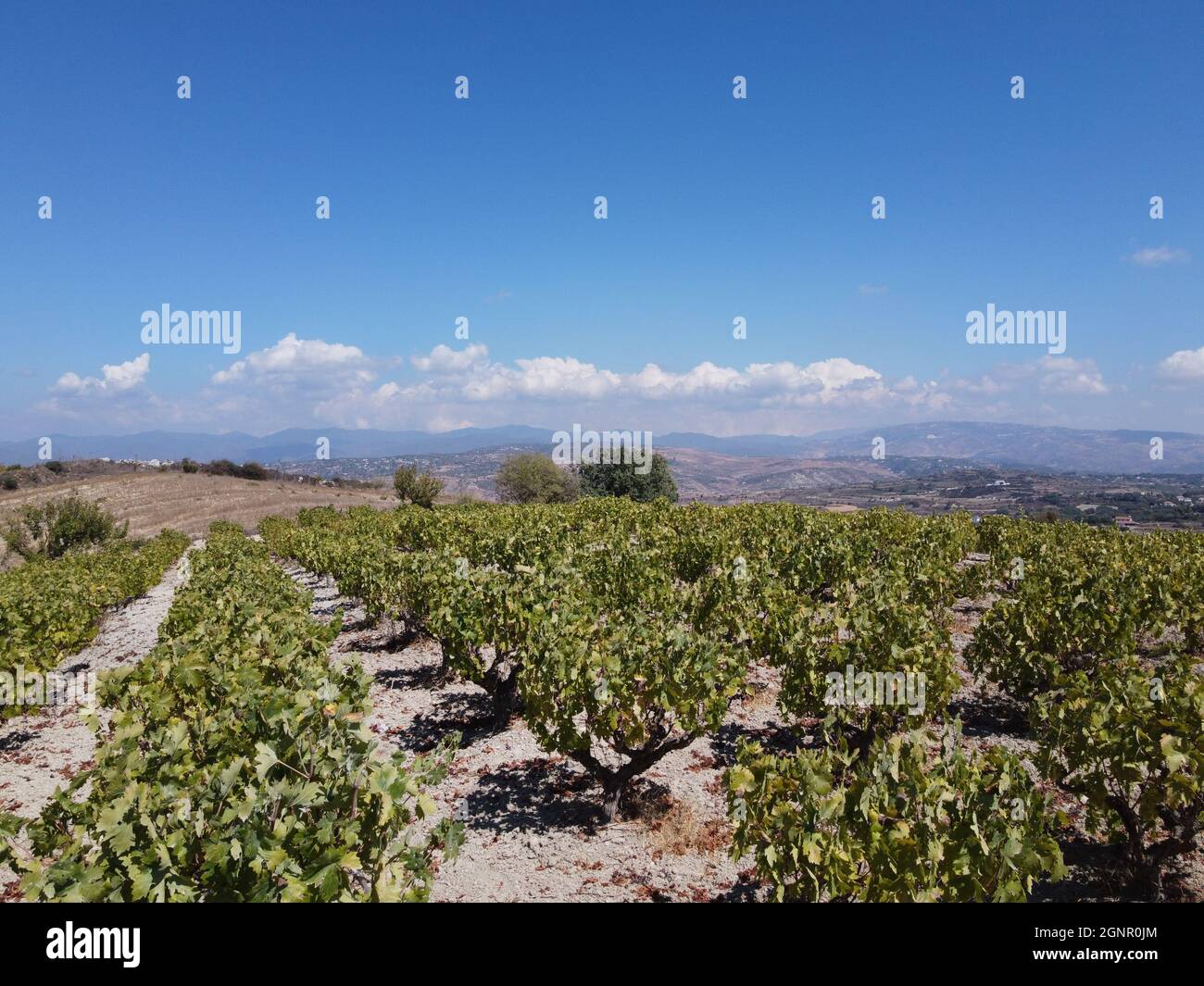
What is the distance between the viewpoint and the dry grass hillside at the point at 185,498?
5888cm

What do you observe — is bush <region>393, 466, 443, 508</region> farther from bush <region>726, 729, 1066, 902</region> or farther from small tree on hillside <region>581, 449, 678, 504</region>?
bush <region>726, 729, 1066, 902</region>

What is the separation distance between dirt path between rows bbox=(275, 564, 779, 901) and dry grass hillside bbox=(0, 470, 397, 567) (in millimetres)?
51587

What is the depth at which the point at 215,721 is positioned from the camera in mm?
7273

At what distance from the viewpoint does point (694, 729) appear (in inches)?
307

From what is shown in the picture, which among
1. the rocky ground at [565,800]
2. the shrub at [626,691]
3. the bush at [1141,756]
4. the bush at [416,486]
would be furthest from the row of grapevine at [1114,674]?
the bush at [416,486]

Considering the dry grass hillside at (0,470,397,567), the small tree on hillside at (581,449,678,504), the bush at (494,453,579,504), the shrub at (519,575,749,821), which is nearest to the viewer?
the shrub at (519,575,749,821)

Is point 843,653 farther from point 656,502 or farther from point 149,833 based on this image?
point 656,502

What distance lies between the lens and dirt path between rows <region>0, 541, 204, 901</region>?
9.70 meters

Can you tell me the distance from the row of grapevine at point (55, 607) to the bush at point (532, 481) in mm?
51215

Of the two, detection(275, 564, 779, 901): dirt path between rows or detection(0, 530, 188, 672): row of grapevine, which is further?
detection(0, 530, 188, 672): row of grapevine

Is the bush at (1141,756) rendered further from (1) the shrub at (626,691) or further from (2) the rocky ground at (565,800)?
(1) the shrub at (626,691)
